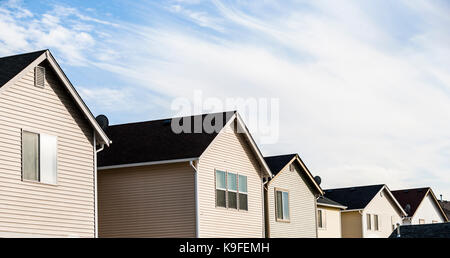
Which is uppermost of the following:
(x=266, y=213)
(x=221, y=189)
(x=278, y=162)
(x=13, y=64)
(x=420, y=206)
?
(x=13, y=64)

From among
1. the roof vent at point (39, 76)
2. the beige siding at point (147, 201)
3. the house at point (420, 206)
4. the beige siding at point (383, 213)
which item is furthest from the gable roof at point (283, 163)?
the house at point (420, 206)

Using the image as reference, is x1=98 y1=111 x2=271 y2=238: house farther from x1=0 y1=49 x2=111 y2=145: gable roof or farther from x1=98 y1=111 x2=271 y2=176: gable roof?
x1=0 y1=49 x2=111 y2=145: gable roof

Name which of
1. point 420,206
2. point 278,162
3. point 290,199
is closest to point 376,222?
point 420,206

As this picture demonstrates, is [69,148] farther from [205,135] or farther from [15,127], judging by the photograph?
[205,135]

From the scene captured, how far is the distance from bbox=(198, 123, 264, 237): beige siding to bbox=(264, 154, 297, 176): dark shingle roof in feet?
12.0

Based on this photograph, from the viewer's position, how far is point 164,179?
1166 inches

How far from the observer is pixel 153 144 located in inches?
1227

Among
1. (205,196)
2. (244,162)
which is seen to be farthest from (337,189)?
(205,196)

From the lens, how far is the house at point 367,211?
5341 cm

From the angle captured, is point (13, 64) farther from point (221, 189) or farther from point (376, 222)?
point (376, 222)

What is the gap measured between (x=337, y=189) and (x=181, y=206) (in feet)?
105

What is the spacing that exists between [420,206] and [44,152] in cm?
4909

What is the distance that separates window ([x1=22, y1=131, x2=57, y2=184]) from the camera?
21719 mm

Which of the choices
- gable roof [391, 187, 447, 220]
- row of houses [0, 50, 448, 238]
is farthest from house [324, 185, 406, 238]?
row of houses [0, 50, 448, 238]
